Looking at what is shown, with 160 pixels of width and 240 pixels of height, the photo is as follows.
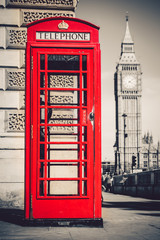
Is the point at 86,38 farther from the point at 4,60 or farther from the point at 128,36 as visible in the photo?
the point at 128,36

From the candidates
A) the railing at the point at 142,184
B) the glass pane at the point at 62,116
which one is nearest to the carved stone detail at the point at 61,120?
the glass pane at the point at 62,116

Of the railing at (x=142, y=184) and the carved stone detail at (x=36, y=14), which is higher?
the carved stone detail at (x=36, y=14)

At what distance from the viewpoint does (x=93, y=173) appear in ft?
17.2

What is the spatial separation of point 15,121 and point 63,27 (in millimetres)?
2472

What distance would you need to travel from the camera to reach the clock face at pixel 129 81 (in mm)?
113875

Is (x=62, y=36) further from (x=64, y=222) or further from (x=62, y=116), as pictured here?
(x=64, y=222)

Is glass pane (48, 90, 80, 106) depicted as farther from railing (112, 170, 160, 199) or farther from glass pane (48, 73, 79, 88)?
railing (112, 170, 160, 199)

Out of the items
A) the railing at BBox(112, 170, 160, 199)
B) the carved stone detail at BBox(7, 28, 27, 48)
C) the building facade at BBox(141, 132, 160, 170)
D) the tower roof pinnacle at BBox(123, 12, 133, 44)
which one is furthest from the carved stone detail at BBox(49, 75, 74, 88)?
the tower roof pinnacle at BBox(123, 12, 133, 44)

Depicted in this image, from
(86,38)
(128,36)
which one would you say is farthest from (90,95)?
(128,36)

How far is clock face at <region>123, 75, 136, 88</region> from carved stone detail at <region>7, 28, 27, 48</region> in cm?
10740

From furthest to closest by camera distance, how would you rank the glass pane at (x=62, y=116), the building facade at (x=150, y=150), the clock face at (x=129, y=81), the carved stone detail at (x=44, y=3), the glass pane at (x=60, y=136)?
the building facade at (x=150, y=150)
the clock face at (x=129, y=81)
the carved stone detail at (x=44, y=3)
the glass pane at (x=62, y=116)
the glass pane at (x=60, y=136)

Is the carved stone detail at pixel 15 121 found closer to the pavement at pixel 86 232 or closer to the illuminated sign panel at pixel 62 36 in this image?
the pavement at pixel 86 232

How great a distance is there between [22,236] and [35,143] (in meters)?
1.28

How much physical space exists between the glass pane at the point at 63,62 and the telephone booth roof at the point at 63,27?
1.08 feet
